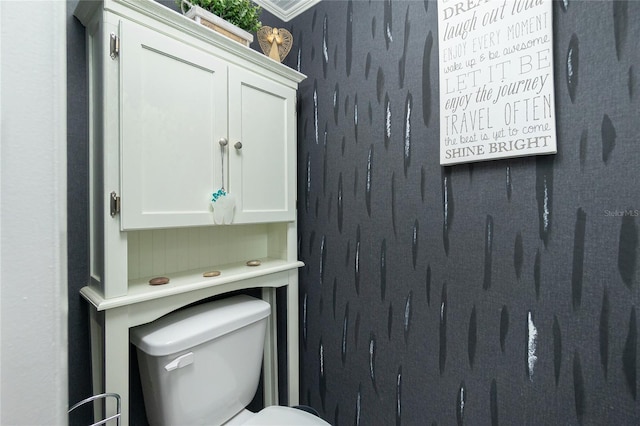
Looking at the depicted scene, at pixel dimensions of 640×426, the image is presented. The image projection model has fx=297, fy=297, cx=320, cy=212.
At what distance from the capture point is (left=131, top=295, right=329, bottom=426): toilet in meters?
0.93

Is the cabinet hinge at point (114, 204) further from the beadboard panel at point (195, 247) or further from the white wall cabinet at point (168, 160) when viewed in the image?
the beadboard panel at point (195, 247)

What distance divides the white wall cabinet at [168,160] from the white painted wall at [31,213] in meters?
0.66

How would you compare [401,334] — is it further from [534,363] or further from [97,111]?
[97,111]

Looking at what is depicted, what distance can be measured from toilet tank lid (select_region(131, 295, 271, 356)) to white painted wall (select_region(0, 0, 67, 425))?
70 centimetres

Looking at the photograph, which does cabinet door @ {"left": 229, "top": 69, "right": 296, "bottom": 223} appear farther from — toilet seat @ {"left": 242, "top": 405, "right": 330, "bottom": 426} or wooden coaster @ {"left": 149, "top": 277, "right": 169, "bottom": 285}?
toilet seat @ {"left": 242, "top": 405, "right": 330, "bottom": 426}

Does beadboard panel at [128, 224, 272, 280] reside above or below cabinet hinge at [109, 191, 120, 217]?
below

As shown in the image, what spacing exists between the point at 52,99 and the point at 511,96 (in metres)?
1.07

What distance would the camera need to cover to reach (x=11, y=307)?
252 mm

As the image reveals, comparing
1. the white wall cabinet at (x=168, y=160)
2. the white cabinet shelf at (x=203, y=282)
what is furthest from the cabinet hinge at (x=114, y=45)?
the white cabinet shelf at (x=203, y=282)

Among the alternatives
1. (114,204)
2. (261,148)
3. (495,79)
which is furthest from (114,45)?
(495,79)

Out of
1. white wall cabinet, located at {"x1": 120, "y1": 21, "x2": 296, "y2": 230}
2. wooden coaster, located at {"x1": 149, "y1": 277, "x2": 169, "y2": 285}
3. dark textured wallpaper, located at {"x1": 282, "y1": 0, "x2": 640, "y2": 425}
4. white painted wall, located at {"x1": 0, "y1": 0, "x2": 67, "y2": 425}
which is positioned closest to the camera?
white painted wall, located at {"x1": 0, "y1": 0, "x2": 67, "y2": 425}

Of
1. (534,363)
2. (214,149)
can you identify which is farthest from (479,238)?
(214,149)

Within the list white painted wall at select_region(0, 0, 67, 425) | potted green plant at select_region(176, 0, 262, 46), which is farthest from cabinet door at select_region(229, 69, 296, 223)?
white painted wall at select_region(0, 0, 67, 425)

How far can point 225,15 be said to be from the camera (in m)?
1.17
